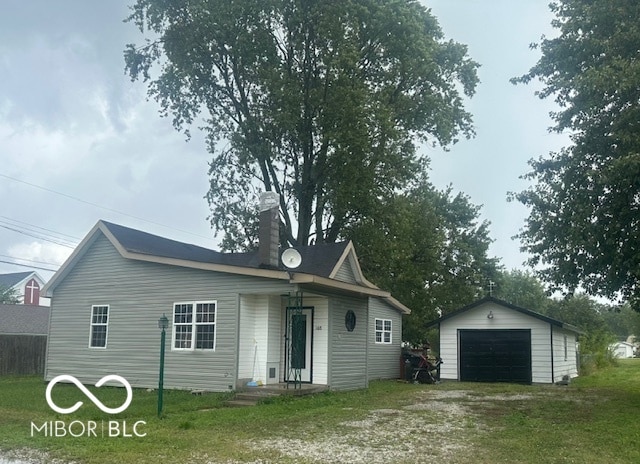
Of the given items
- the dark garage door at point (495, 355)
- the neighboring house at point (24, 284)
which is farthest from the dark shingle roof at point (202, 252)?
the neighboring house at point (24, 284)

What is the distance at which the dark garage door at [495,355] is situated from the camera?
2120cm

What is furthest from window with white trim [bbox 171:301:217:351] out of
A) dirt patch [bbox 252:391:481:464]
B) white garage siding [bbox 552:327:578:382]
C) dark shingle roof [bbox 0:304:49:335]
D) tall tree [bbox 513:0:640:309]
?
dark shingle roof [bbox 0:304:49:335]

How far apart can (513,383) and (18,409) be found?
1548cm

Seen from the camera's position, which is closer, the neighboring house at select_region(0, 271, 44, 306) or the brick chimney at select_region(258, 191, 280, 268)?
the brick chimney at select_region(258, 191, 280, 268)

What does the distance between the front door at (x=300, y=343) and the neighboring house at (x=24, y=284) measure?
129 feet

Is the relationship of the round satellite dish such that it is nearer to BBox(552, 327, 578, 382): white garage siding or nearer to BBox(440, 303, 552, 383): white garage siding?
BBox(440, 303, 552, 383): white garage siding

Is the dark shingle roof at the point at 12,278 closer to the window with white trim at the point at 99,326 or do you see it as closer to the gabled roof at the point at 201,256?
the gabled roof at the point at 201,256

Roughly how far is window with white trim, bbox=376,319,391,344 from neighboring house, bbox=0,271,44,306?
3560 centimetres

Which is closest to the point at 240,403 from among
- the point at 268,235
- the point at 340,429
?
the point at 340,429

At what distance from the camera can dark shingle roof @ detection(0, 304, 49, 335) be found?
28172 millimetres

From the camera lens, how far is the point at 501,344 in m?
21.5

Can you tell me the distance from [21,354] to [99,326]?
746cm

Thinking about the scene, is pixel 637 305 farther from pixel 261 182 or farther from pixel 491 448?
pixel 261 182

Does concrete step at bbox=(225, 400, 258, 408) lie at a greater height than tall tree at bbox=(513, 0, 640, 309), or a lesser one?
lesser
